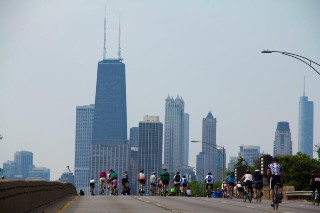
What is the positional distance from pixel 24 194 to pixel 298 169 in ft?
422

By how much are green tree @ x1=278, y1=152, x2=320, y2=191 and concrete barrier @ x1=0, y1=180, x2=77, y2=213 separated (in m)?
110

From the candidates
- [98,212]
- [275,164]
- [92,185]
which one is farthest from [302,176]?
[98,212]

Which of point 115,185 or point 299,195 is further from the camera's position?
point 115,185

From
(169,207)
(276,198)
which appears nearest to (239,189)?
(276,198)

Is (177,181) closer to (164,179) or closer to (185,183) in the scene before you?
(185,183)

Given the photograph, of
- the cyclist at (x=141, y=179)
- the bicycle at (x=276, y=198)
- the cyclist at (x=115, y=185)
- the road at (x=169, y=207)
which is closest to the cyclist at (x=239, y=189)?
the cyclist at (x=141, y=179)

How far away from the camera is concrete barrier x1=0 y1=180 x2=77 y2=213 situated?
23.5m

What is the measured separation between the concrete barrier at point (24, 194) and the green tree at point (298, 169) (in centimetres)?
10992

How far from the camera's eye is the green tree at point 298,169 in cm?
15062

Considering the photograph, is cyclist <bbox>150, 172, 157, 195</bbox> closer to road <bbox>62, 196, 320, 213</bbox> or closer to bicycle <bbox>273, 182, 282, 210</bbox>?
road <bbox>62, 196, 320, 213</bbox>

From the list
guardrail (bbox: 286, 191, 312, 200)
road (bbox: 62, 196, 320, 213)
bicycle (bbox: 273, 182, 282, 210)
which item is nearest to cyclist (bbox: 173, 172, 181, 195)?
guardrail (bbox: 286, 191, 312, 200)

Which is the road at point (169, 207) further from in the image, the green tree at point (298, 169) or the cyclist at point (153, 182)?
the green tree at point (298, 169)

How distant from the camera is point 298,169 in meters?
154

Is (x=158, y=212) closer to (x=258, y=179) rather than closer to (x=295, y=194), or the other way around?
(x=258, y=179)
